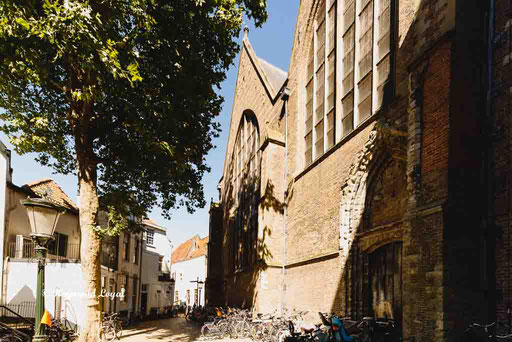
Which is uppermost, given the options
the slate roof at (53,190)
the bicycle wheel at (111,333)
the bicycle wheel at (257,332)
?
the slate roof at (53,190)


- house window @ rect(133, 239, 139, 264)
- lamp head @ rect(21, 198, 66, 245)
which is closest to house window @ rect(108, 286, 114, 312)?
house window @ rect(133, 239, 139, 264)

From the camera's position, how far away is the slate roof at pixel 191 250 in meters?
47.1

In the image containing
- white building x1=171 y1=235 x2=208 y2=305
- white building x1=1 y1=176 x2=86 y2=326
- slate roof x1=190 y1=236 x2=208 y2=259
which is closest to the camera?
white building x1=1 y1=176 x2=86 y2=326

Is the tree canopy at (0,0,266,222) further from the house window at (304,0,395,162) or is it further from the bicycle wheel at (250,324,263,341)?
the bicycle wheel at (250,324,263,341)

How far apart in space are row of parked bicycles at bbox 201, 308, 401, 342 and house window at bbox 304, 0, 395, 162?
528 cm

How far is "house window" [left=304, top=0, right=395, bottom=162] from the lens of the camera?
10.5 meters

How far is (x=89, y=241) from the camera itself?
10.3 metres

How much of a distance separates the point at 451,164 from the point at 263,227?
10.5m

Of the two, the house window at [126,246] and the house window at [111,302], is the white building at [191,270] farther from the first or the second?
the house window at [111,302]

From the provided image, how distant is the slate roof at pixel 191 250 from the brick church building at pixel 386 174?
27550 mm

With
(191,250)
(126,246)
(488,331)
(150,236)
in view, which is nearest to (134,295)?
(126,246)

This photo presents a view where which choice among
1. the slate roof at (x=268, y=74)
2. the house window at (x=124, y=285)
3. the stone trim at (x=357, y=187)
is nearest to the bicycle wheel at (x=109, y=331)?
the stone trim at (x=357, y=187)

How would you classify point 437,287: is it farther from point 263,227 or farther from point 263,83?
point 263,83

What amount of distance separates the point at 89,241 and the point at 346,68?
9.16 meters
